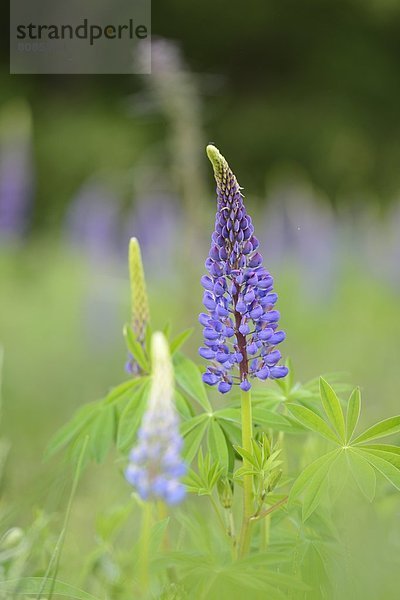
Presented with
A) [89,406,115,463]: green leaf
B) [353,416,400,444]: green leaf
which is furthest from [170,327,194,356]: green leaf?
[353,416,400,444]: green leaf

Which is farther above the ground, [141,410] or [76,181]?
[76,181]

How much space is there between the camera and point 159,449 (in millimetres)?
Answer: 837

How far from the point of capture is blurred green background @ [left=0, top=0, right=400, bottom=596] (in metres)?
3.39

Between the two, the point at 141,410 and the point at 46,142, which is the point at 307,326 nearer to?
the point at 141,410

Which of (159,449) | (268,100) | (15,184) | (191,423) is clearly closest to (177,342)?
(191,423)

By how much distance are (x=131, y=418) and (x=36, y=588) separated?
0.25 meters

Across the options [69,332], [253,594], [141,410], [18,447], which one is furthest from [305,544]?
[69,332]

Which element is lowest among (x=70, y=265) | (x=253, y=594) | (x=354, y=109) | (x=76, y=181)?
(x=253, y=594)

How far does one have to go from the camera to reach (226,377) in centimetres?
110

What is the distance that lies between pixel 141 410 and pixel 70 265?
16.6ft

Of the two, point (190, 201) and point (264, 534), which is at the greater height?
point (190, 201)

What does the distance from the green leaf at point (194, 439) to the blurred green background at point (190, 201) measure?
0.23m

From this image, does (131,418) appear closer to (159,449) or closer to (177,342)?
(177,342)

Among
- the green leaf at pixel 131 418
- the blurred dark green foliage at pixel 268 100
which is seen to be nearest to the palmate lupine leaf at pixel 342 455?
the green leaf at pixel 131 418
